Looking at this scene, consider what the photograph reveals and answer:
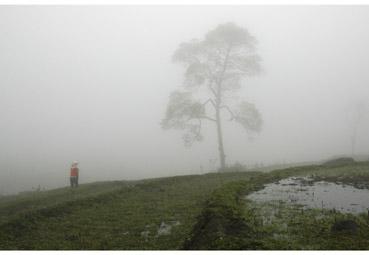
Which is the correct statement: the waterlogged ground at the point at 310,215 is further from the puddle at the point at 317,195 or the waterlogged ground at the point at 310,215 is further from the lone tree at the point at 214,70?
the lone tree at the point at 214,70

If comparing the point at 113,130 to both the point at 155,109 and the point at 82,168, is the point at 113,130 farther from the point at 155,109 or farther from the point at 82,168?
the point at 82,168

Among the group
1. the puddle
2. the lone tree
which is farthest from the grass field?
the lone tree

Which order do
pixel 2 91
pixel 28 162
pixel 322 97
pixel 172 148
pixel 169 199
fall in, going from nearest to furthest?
pixel 169 199, pixel 28 162, pixel 172 148, pixel 322 97, pixel 2 91

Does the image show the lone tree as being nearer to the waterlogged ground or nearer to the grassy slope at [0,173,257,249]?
the grassy slope at [0,173,257,249]

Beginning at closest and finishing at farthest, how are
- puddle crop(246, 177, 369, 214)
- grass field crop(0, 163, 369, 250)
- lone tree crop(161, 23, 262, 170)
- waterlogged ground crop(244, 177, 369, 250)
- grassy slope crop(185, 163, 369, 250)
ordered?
1. grassy slope crop(185, 163, 369, 250)
2. waterlogged ground crop(244, 177, 369, 250)
3. grass field crop(0, 163, 369, 250)
4. puddle crop(246, 177, 369, 214)
5. lone tree crop(161, 23, 262, 170)

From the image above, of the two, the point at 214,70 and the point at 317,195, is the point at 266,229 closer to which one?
the point at 317,195

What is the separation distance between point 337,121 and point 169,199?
13452 cm

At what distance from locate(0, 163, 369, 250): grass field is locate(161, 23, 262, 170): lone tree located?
18585 mm

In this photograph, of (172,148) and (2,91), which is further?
(2,91)

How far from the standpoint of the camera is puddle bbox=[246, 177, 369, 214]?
13062mm

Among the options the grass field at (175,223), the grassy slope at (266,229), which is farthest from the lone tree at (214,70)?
the grassy slope at (266,229)

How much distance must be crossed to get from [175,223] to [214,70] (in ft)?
96.1

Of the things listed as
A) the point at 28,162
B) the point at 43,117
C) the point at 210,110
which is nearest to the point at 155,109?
the point at 210,110

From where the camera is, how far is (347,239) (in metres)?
9.52
